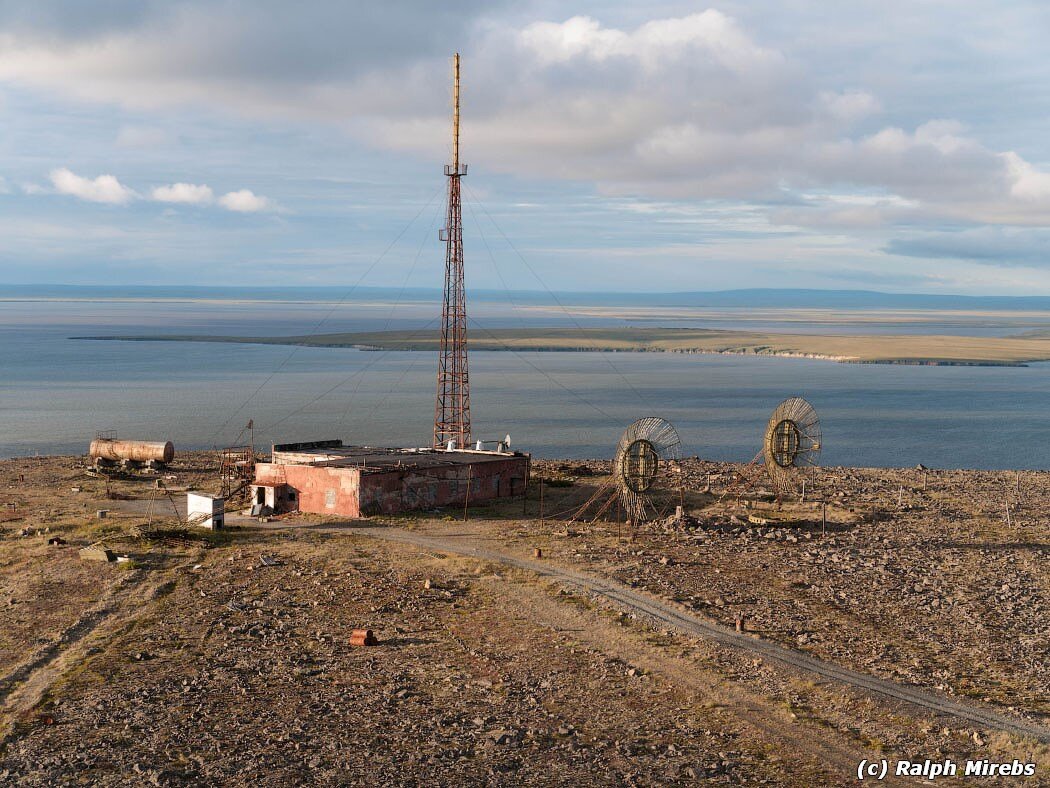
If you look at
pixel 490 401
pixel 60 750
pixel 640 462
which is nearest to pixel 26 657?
pixel 60 750

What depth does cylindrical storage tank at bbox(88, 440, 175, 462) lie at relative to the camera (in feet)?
200

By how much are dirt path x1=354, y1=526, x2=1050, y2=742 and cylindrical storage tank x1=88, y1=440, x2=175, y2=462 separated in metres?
22.3

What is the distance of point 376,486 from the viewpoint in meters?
45.3

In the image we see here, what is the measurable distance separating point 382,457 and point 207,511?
33.8 ft

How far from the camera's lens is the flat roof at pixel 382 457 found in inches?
1870

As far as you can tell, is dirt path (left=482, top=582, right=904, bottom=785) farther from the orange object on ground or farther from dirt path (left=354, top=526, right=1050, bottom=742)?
the orange object on ground

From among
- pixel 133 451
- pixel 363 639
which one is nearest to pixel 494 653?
pixel 363 639

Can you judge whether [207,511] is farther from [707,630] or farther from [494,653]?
[707,630]

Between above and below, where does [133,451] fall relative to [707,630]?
above

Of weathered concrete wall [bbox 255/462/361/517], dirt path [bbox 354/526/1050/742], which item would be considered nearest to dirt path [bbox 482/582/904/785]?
dirt path [bbox 354/526/1050/742]

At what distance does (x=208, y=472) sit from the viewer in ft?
201

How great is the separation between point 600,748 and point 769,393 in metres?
112

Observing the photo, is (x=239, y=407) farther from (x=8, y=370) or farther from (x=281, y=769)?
(x=281, y=769)

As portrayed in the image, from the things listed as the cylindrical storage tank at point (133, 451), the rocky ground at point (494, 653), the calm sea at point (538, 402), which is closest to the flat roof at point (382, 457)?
the rocky ground at point (494, 653)
